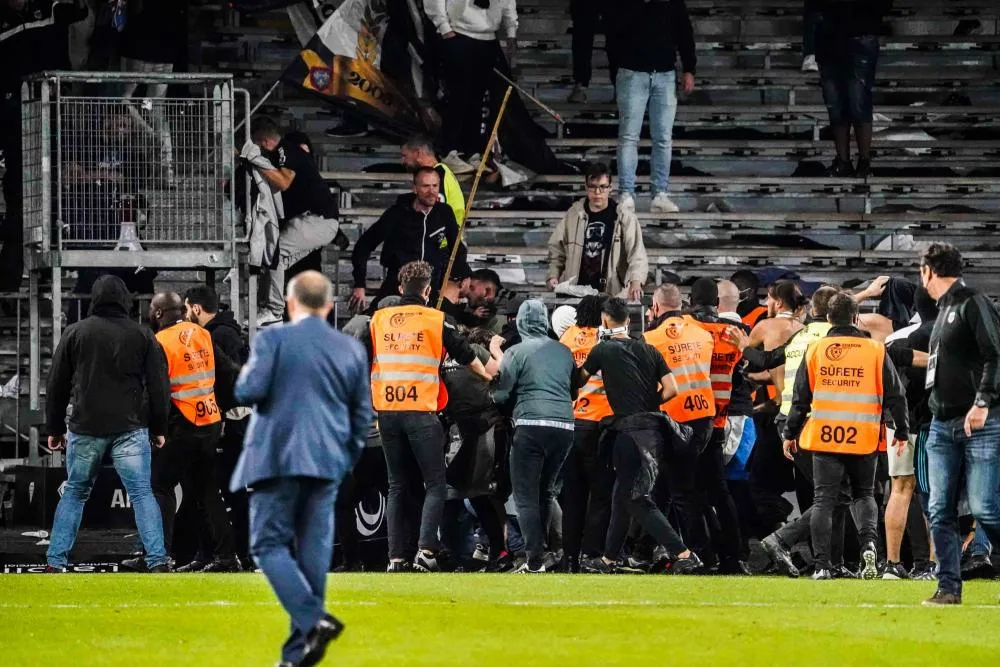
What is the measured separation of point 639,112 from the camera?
19109 mm

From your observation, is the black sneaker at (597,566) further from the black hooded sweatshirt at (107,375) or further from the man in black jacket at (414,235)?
the man in black jacket at (414,235)

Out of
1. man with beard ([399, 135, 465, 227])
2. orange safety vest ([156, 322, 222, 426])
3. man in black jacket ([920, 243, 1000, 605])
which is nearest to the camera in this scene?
man in black jacket ([920, 243, 1000, 605])

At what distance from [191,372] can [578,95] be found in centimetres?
815

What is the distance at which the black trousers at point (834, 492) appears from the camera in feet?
42.8

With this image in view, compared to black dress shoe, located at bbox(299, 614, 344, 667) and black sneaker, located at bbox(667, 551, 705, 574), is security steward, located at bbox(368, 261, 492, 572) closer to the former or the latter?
black sneaker, located at bbox(667, 551, 705, 574)

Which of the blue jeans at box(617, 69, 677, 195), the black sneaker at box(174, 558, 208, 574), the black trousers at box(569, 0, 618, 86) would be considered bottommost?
the black sneaker at box(174, 558, 208, 574)

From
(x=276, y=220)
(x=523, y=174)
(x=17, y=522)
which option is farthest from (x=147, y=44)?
(x=17, y=522)

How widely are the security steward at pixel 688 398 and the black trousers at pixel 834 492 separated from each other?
1416mm

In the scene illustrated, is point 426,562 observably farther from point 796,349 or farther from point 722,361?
point 796,349

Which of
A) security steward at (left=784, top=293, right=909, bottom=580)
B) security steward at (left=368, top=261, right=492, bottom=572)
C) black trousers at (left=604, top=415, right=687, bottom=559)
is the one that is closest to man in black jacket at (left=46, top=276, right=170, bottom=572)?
security steward at (left=368, top=261, right=492, bottom=572)

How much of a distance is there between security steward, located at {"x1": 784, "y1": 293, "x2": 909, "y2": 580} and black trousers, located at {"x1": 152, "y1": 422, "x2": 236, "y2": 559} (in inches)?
163

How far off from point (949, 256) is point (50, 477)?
7.35 metres

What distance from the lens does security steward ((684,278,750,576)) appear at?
14617 mm

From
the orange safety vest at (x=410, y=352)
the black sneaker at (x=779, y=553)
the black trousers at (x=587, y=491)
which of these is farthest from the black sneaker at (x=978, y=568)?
the orange safety vest at (x=410, y=352)
